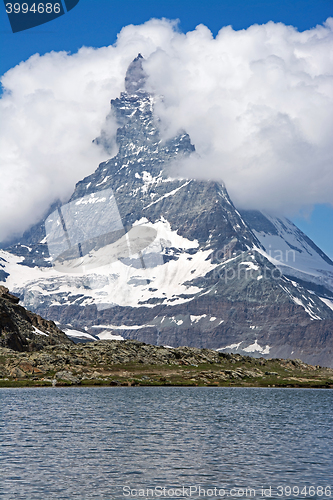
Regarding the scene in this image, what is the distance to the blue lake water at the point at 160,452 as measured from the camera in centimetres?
4369

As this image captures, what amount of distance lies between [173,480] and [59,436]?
2568cm

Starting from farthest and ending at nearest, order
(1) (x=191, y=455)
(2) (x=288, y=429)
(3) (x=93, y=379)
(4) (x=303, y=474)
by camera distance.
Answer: (3) (x=93, y=379) → (2) (x=288, y=429) → (1) (x=191, y=455) → (4) (x=303, y=474)

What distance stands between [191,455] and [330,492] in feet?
55.8

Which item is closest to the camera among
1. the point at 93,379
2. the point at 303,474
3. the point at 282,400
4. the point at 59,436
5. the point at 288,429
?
the point at 303,474

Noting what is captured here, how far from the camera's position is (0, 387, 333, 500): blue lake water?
43.7 m

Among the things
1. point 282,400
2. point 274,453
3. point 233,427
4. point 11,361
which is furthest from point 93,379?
point 274,453

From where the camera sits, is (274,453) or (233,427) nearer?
(274,453)

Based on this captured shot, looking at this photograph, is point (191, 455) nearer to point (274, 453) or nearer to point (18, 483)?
point (274, 453)

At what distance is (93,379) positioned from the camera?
573ft

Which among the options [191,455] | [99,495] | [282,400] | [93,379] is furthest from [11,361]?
[99,495]

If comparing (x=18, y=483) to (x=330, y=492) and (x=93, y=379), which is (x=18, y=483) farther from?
(x=93, y=379)

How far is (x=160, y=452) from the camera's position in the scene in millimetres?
58031

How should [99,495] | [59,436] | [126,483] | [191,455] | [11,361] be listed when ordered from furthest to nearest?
[11,361]
[59,436]
[191,455]
[126,483]
[99,495]

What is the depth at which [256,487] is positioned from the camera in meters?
44.5
